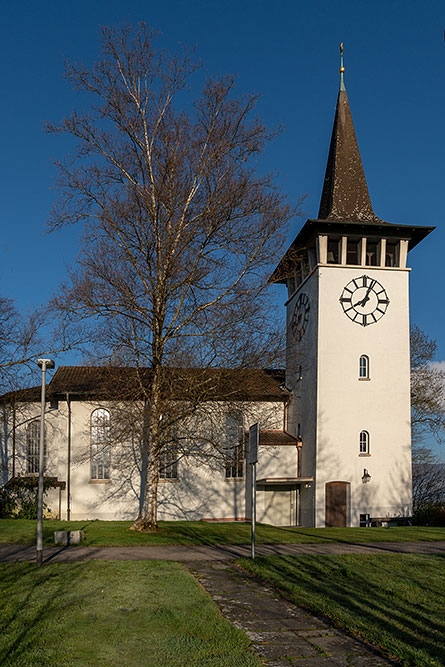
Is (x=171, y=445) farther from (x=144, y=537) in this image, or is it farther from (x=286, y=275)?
(x=286, y=275)

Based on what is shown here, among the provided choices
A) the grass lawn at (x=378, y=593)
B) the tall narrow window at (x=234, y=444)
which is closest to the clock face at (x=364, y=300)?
the tall narrow window at (x=234, y=444)

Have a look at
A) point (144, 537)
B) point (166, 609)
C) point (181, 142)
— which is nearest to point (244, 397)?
point (144, 537)

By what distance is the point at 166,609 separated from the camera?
335 inches

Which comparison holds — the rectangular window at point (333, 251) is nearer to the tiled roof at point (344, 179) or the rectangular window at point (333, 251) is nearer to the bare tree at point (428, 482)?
the tiled roof at point (344, 179)

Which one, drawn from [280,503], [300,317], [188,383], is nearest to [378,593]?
[188,383]

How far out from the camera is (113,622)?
7812 mm

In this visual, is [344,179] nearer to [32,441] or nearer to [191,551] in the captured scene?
[32,441]

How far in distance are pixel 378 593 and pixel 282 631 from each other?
286 centimetres

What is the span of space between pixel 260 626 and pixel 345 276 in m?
25.4

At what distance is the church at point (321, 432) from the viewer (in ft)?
99.2

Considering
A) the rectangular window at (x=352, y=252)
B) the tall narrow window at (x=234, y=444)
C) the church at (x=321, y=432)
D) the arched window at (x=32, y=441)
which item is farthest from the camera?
the rectangular window at (x=352, y=252)

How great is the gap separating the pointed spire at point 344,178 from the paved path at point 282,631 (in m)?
24.4

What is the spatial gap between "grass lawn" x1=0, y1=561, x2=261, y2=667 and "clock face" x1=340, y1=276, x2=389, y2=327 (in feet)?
72.2

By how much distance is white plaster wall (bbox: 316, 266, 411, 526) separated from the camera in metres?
30.1
